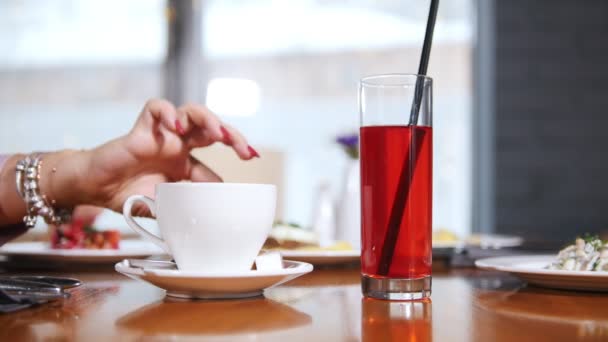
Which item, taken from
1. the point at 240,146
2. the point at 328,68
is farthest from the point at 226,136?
the point at 328,68

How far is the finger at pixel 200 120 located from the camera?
0.96m

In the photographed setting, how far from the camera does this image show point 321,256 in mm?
991

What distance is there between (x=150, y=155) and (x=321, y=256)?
12.8 inches

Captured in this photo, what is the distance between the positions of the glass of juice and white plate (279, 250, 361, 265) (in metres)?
0.27

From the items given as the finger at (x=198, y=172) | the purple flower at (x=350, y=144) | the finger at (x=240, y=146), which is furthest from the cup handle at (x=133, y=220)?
the purple flower at (x=350, y=144)

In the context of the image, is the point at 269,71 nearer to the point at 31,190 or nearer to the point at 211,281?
the point at 31,190

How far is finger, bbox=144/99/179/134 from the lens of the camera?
39.1 inches

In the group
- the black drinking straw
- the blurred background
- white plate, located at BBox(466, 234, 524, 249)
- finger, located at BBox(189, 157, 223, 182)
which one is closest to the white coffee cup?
the black drinking straw

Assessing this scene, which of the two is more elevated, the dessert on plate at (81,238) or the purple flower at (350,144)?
the purple flower at (350,144)

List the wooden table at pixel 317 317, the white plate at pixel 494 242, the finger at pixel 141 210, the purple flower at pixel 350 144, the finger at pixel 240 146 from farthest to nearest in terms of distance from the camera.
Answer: the purple flower at pixel 350 144
the white plate at pixel 494 242
the finger at pixel 141 210
the finger at pixel 240 146
the wooden table at pixel 317 317

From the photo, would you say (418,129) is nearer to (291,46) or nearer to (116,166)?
(116,166)

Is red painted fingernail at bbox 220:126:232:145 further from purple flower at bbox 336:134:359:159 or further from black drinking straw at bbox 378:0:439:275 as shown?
purple flower at bbox 336:134:359:159

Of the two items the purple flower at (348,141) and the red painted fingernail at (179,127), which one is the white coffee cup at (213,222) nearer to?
the red painted fingernail at (179,127)

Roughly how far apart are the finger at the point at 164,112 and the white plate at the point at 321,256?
24cm
